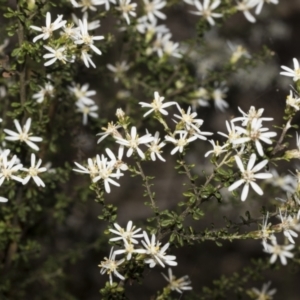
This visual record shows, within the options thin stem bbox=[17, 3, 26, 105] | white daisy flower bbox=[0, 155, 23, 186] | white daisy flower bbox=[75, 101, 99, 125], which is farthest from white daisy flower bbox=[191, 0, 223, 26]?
white daisy flower bbox=[0, 155, 23, 186]

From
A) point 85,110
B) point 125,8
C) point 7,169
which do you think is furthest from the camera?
point 85,110

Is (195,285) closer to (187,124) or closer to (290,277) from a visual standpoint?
(290,277)

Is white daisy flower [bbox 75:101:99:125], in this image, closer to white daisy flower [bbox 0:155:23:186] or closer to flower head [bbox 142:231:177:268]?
white daisy flower [bbox 0:155:23:186]

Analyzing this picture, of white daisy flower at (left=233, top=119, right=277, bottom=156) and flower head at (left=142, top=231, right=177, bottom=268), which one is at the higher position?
white daisy flower at (left=233, top=119, right=277, bottom=156)

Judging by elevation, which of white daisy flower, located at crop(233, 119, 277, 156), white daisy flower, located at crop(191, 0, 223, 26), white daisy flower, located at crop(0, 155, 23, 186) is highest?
white daisy flower, located at crop(233, 119, 277, 156)

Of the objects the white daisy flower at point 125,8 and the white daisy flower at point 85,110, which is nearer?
the white daisy flower at point 125,8

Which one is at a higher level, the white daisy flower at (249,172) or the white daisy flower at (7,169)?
the white daisy flower at (249,172)

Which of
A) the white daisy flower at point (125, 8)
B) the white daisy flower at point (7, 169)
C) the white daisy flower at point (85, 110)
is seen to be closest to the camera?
the white daisy flower at point (7, 169)

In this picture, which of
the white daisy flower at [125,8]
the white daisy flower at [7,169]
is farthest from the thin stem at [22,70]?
the white daisy flower at [125,8]

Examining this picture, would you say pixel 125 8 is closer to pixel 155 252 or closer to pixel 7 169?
pixel 7 169

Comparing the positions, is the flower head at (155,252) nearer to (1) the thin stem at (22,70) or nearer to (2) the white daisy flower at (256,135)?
(2) the white daisy flower at (256,135)

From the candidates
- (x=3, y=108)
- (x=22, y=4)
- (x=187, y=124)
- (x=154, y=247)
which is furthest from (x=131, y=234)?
(x=3, y=108)

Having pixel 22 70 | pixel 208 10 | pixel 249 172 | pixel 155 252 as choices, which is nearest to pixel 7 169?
pixel 22 70
